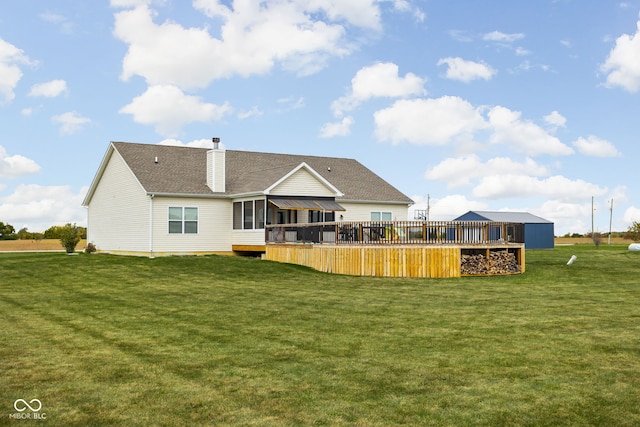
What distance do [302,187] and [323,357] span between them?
71.0ft

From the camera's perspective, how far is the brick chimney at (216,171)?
100 feet

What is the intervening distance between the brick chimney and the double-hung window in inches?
63.8

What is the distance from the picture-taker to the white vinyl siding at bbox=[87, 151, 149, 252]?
96.9 feet

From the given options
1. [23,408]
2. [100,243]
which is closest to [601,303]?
[23,408]

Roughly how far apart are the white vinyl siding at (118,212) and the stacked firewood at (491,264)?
1484 centimetres

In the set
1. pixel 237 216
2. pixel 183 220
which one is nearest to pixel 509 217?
pixel 237 216

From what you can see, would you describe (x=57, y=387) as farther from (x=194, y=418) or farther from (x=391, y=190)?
(x=391, y=190)

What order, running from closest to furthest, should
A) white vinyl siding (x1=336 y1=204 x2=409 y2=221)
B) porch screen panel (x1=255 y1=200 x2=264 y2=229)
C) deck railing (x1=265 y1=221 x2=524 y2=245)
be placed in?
deck railing (x1=265 y1=221 x2=524 y2=245)
porch screen panel (x1=255 y1=200 x2=264 y2=229)
white vinyl siding (x1=336 y1=204 x2=409 y2=221)

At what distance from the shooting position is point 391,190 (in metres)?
35.9

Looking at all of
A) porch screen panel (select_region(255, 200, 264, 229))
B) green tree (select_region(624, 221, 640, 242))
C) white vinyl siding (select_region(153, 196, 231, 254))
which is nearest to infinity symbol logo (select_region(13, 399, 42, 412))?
white vinyl siding (select_region(153, 196, 231, 254))

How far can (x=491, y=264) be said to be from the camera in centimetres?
2375

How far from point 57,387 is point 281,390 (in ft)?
8.21

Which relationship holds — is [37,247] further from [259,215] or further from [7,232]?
[259,215]

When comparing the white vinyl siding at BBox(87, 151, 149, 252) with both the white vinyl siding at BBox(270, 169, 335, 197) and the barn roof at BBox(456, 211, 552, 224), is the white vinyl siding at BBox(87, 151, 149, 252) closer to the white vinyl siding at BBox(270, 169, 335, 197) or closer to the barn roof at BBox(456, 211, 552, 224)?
the white vinyl siding at BBox(270, 169, 335, 197)
